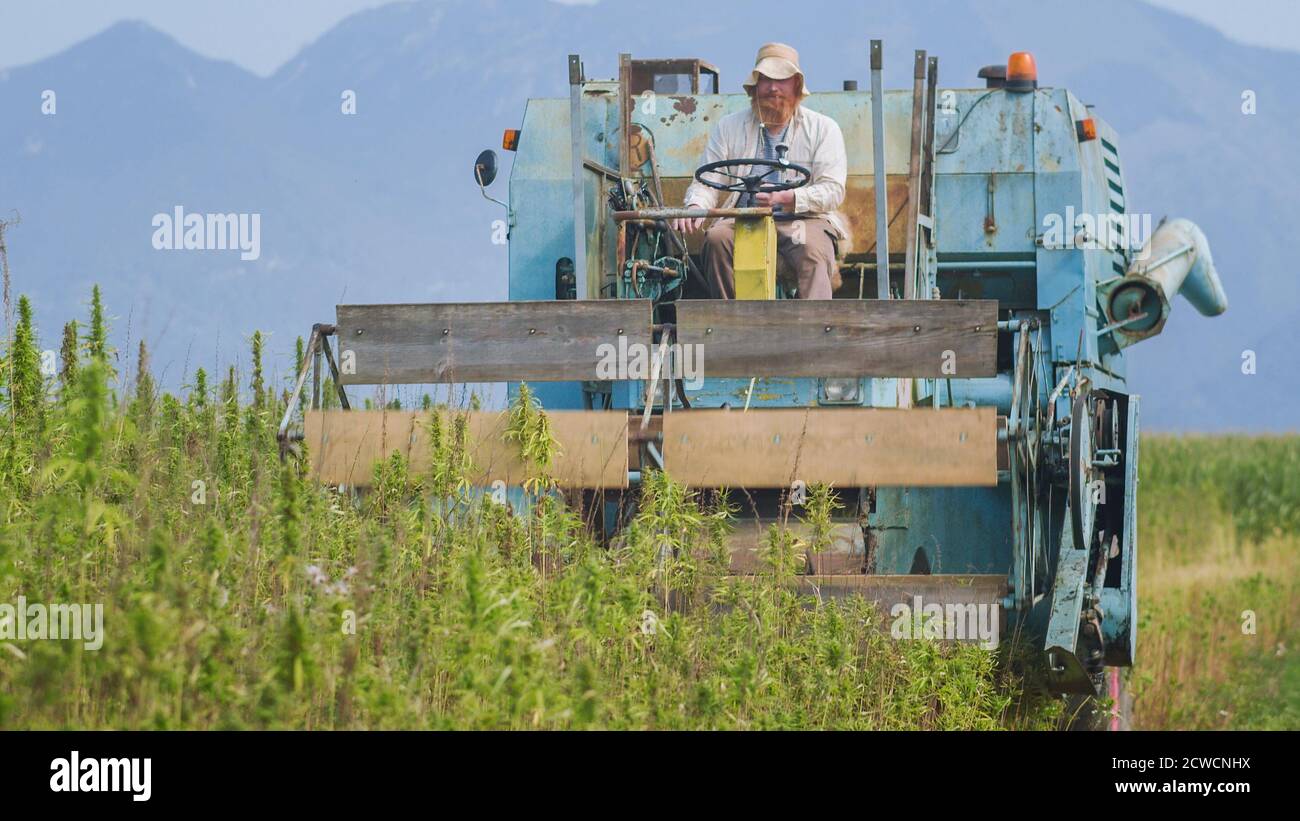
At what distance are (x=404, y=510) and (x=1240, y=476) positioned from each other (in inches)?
613

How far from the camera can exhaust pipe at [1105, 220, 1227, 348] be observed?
10.3 m

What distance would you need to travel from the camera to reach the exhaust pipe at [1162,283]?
33.8 ft

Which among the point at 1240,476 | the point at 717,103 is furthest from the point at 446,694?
the point at 1240,476

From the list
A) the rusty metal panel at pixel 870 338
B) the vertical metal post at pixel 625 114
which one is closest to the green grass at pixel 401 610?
the rusty metal panel at pixel 870 338

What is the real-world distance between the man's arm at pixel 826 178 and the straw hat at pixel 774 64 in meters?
0.33

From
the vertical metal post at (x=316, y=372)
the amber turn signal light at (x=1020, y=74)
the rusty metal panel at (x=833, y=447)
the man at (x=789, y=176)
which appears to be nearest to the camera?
the rusty metal panel at (x=833, y=447)

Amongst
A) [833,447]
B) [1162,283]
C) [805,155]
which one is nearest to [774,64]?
[805,155]

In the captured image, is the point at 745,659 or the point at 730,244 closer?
the point at 745,659

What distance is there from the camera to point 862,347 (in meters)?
7.57

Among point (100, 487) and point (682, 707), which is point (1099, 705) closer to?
point (682, 707)

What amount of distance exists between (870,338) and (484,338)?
66.2 inches

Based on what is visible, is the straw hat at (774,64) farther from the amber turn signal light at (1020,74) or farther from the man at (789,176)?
the amber turn signal light at (1020,74)

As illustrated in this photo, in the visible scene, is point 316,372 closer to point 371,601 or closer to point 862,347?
point 371,601
